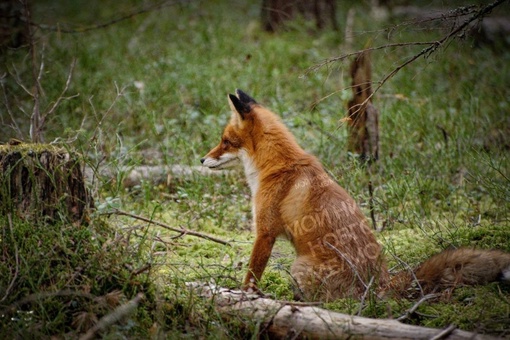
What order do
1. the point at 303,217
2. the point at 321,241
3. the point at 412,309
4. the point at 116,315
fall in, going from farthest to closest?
the point at 303,217 < the point at 321,241 < the point at 412,309 < the point at 116,315

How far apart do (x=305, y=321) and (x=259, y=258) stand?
110 cm

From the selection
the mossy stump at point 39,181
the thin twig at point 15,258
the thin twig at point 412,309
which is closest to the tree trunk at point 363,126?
the thin twig at point 412,309

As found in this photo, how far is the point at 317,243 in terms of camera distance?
4.98 m

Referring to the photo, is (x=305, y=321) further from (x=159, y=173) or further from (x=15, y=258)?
(x=159, y=173)

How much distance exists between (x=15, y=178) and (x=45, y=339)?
5.46 ft

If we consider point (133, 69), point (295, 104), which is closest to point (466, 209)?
point (295, 104)

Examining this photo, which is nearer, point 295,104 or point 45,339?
point 45,339

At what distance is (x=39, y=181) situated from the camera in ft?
16.5

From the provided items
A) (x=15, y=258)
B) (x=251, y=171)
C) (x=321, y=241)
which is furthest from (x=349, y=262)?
(x=15, y=258)

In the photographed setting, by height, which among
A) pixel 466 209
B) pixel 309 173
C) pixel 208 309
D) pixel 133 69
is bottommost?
pixel 466 209

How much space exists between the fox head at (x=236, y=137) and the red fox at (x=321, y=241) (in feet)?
0.38

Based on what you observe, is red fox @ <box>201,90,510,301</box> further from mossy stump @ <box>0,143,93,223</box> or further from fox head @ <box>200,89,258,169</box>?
mossy stump @ <box>0,143,93,223</box>

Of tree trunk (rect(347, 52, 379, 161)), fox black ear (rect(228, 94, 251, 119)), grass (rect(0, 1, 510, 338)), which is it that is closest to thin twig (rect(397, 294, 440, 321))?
grass (rect(0, 1, 510, 338))

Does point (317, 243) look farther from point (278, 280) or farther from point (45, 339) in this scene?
point (45, 339)
